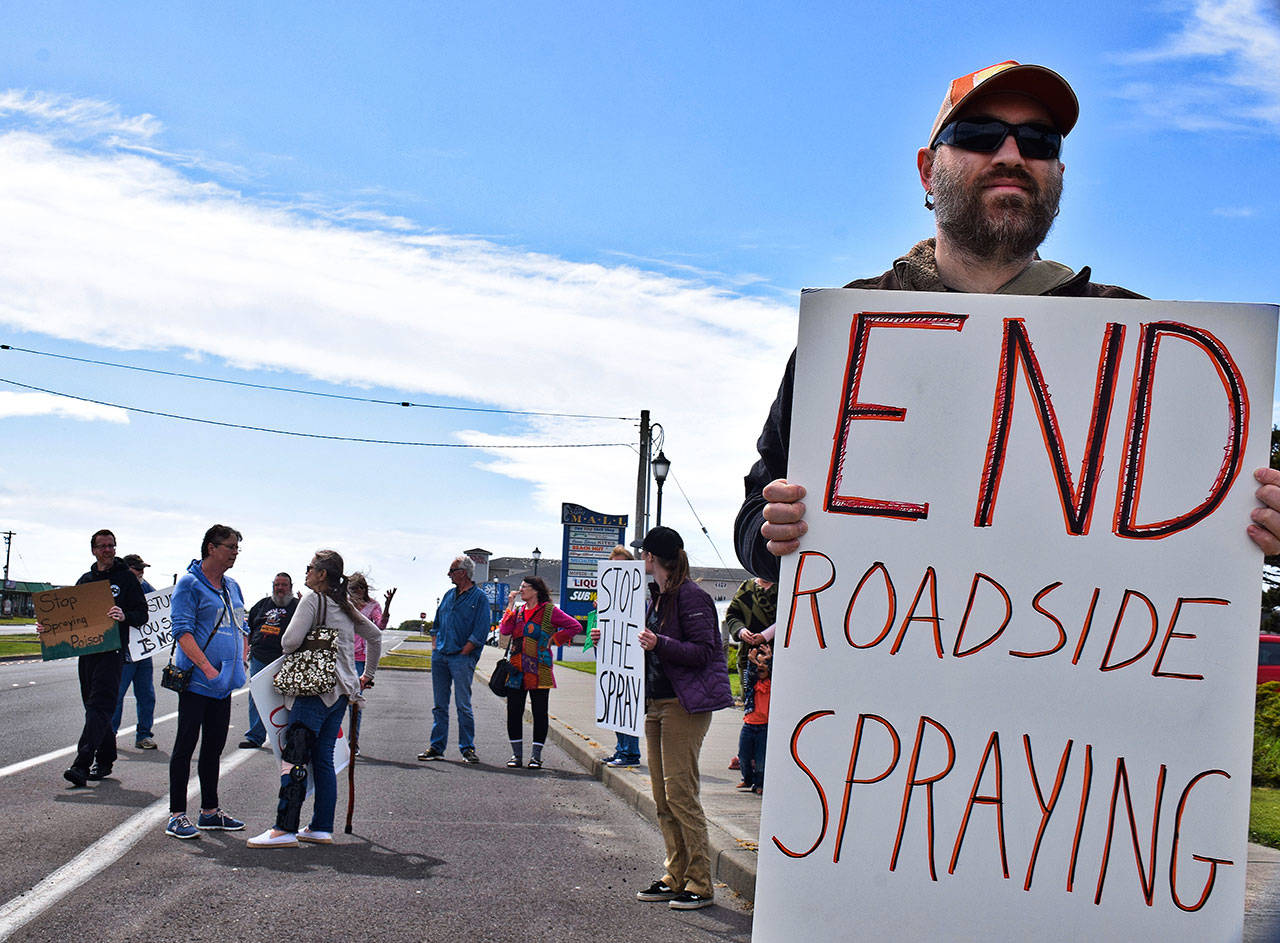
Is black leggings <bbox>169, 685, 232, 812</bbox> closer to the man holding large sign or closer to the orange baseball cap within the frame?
the man holding large sign

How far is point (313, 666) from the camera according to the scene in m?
7.63

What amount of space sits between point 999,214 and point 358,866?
19.4 ft

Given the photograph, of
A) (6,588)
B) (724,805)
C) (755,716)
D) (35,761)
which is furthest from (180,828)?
(6,588)

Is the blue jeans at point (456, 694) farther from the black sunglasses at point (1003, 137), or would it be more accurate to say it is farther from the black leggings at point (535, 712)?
the black sunglasses at point (1003, 137)

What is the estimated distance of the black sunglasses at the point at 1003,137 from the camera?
2133 mm

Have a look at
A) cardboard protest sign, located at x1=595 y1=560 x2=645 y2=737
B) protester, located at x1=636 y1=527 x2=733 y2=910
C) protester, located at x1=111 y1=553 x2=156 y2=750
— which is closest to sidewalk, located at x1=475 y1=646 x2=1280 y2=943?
protester, located at x1=636 y1=527 x2=733 y2=910

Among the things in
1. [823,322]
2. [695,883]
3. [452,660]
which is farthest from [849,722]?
[452,660]

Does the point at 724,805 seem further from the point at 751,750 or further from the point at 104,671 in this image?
the point at 104,671

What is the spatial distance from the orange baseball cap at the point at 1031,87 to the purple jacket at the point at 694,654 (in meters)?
4.87

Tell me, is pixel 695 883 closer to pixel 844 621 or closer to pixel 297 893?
pixel 297 893

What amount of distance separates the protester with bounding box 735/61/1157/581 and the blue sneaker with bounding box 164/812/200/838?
6211mm

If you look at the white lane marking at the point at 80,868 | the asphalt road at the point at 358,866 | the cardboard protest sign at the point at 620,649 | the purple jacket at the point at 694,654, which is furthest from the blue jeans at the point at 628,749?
the purple jacket at the point at 694,654

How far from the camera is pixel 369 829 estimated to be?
8.20m

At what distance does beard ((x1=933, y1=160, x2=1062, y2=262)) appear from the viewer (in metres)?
2.11
